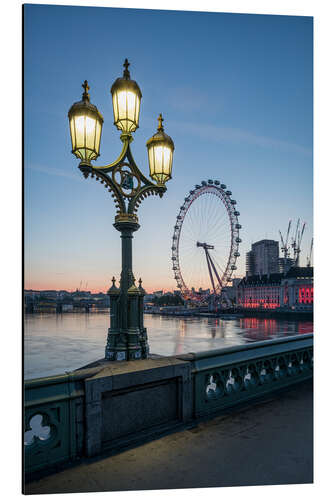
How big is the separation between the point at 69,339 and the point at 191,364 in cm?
4756

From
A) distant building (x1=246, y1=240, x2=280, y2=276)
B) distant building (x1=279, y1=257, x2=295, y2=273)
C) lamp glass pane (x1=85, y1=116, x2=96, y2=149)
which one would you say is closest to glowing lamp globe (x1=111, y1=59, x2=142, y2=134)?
lamp glass pane (x1=85, y1=116, x2=96, y2=149)

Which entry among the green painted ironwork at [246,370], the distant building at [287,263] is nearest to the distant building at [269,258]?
the distant building at [287,263]

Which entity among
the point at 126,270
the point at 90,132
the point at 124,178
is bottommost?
the point at 126,270

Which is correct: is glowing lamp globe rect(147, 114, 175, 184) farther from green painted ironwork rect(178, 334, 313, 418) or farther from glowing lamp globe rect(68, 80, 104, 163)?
green painted ironwork rect(178, 334, 313, 418)

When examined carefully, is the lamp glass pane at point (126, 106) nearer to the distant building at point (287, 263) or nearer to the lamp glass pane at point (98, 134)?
the lamp glass pane at point (98, 134)

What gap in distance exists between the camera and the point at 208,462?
10.5 feet

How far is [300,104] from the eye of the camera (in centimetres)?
480

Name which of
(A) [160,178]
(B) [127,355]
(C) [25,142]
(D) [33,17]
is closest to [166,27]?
(D) [33,17]

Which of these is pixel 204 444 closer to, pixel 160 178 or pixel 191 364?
pixel 191 364

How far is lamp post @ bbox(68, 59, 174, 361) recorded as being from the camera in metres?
3.73

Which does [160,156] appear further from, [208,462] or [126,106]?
[208,462]

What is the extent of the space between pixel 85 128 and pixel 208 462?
362 cm

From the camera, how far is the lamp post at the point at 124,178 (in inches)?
147

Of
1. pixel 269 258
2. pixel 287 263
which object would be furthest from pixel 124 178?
pixel 269 258
